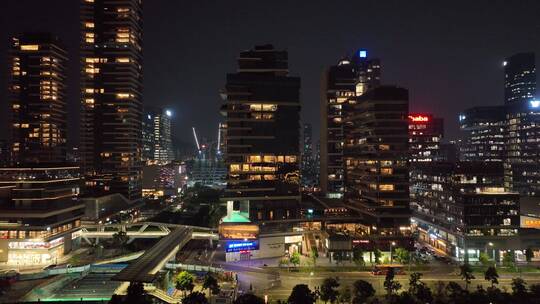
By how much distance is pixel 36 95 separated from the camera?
6299 inches

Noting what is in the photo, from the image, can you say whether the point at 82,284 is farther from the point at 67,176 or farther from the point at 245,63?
the point at 245,63

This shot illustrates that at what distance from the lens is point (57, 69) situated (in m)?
163

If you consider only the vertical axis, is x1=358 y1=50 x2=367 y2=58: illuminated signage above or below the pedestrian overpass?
above

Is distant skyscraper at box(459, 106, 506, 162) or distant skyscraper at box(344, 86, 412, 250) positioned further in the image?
distant skyscraper at box(459, 106, 506, 162)

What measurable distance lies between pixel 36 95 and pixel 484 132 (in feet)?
609

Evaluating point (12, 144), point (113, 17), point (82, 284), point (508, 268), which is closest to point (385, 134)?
point (508, 268)

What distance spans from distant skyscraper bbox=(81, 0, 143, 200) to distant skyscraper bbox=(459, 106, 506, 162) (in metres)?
141

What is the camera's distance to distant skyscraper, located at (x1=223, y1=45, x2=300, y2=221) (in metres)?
92.6

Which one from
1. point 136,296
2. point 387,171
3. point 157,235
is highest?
point 387,171

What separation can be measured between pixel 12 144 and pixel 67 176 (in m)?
92.0

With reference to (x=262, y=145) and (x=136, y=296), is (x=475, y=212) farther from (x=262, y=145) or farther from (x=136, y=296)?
(x=136, y=296)

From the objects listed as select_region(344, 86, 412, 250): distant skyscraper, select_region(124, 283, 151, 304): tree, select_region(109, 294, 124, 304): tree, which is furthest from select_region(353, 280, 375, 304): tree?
select_region(344, 86, 412, 250): distant skyscraper

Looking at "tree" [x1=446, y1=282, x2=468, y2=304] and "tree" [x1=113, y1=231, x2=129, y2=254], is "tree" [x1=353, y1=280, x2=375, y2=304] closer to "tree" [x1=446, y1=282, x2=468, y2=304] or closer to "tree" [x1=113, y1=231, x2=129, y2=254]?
"tree" [x1=446, y1=282, x2=468, y2=304]

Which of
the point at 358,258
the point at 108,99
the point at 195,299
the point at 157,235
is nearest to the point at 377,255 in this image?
the point at 358,258
